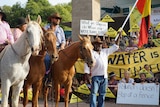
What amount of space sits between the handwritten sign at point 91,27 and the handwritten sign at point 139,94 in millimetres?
2968

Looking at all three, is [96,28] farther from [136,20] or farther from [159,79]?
[136,20]

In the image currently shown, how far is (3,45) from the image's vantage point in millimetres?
8125

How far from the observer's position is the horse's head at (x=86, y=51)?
332 inches

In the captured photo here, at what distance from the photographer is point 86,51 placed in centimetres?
860

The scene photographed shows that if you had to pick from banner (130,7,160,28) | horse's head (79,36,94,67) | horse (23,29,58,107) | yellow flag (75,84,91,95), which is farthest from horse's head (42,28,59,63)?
banner (130,7,160,28)

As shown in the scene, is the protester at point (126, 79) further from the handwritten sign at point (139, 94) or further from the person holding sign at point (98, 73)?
the person holding sign at point (98, 73)

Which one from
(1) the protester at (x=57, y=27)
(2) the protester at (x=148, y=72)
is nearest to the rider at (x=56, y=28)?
(1) the protester at (x=57, y=27)

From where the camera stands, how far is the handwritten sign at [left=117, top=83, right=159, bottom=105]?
496 inches

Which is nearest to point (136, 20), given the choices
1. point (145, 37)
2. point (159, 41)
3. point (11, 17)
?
point (159, 41)

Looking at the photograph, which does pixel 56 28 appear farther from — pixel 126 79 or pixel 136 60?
pixel 136 60

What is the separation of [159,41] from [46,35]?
787 cm

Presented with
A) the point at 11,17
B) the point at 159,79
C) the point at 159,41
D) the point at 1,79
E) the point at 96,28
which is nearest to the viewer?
the point at 1,79

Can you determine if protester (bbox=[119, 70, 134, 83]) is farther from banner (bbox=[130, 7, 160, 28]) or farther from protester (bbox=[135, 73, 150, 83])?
banner (bbox=[130, 7, 160, 28])

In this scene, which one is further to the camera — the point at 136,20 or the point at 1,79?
the point at 136,20
